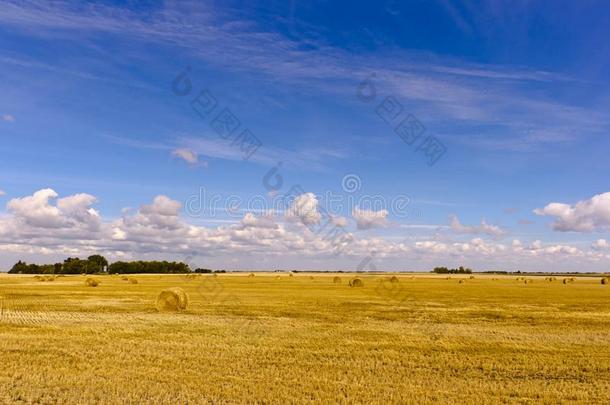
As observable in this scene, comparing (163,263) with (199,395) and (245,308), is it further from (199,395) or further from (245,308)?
(199,395)

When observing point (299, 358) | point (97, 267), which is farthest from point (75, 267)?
point (299, 358)

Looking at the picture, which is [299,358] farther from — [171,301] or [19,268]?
[19,268]

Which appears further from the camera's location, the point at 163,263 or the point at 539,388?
the point at 163,263

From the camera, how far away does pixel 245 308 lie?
29.5 m

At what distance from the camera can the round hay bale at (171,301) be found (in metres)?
29.3

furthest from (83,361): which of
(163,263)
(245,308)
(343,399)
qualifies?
(163,263)

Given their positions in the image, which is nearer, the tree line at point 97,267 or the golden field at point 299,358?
the golden field at point 299,358

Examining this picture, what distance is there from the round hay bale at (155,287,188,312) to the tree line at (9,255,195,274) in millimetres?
120517

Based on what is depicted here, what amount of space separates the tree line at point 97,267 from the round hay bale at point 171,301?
121 m

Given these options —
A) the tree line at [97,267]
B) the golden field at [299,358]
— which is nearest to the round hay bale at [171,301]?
the golden field at [299,358]

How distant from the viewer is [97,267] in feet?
475

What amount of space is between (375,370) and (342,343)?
3.99 m

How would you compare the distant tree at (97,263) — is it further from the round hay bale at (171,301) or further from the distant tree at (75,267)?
the round hay bale at (171,301)

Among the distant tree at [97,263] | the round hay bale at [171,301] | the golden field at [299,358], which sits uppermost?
the distant tree at [97,263]
